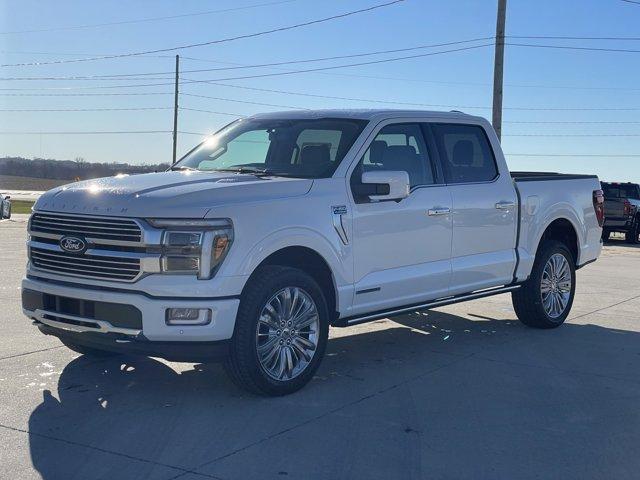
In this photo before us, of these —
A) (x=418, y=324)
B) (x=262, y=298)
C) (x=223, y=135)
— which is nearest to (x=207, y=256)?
(x=262, y=298)

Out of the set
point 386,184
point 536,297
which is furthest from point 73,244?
point 536,297

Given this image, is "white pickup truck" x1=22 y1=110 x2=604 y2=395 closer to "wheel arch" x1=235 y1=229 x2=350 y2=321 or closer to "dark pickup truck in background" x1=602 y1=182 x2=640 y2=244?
"wheel arch" x1=235 y1=229 x2=350 y2=321

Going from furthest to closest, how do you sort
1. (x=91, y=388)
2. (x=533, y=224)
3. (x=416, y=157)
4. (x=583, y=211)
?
(x=583, y=211) → (x=533, y=224) → (x=416, y=157) → (x=91, y=388)

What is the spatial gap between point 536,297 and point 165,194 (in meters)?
4.54

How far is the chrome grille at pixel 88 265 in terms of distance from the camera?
17.4 feet

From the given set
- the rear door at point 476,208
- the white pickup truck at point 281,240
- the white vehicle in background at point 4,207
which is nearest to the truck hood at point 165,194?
the white pickup truck at point 281,240

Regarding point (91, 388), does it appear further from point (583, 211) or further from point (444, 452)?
point (583, 211)

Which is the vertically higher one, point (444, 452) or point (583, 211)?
point (583, 211)

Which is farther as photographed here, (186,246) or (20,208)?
(20,208)

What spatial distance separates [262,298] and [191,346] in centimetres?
58

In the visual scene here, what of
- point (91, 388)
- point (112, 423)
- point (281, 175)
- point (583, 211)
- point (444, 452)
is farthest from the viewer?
point (583, 211)

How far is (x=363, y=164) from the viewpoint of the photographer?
655 cm

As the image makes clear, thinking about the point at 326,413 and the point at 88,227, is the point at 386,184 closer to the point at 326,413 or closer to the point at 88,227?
the point at 326,413

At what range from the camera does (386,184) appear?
6.25 meters
